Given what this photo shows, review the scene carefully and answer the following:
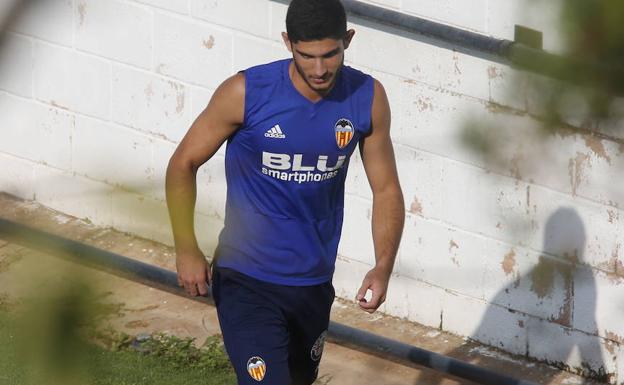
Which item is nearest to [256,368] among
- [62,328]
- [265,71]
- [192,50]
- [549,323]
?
[265,71]

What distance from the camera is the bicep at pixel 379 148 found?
3893 millimetres

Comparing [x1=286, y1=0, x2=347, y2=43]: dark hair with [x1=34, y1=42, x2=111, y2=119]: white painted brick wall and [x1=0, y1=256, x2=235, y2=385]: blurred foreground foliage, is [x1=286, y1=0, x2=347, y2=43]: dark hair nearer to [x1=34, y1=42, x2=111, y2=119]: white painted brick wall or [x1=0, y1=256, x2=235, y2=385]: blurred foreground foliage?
[x1=0, y1=256, x2=235, y2=385]: blurred foreground foliage

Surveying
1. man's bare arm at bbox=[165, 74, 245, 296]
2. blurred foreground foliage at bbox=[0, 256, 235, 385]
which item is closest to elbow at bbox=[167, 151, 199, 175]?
man's bare arm at bbox=[165, 74, 245, 296]

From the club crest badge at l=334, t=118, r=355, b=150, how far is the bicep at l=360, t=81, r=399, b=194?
10cm

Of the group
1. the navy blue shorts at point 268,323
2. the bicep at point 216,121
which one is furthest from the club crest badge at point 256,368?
the bicep at point 216,121

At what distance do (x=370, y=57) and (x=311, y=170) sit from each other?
1.82 m

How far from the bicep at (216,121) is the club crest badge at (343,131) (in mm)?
280

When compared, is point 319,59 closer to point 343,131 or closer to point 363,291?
point 343,131

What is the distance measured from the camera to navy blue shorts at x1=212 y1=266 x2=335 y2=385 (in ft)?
12.8

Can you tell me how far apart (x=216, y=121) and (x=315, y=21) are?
479mm

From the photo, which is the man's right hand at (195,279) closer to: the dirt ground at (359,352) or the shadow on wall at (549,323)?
the dirt ground at (359,352)

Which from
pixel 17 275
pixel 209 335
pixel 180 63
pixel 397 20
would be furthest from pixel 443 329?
pixel 17 275

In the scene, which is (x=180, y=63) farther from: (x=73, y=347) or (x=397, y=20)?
(x=73, y=347)

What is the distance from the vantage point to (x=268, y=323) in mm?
3953
